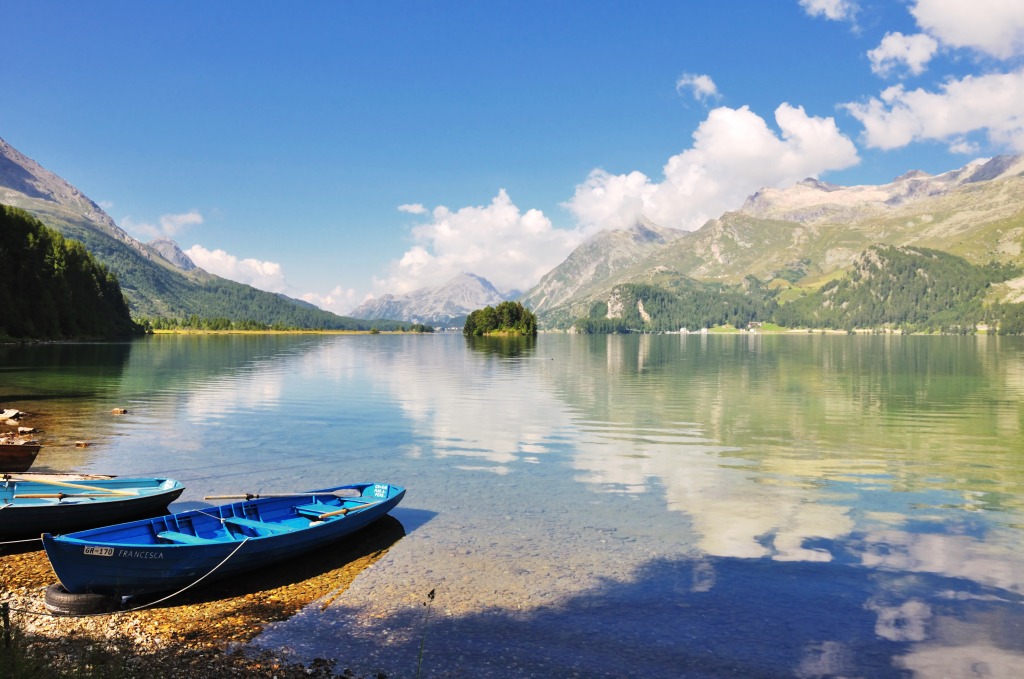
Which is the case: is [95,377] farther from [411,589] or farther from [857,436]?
[857,436]

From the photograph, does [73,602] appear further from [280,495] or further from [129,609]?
[280,495]

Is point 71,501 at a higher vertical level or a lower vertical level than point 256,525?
higher

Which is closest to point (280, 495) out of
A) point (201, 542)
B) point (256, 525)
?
point (256, 525)

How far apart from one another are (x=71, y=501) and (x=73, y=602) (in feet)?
22.1

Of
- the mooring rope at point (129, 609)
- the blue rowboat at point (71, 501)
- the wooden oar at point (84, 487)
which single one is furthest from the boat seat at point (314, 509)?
the wooden oar at point (84, 487)

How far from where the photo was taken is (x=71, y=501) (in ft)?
76.9

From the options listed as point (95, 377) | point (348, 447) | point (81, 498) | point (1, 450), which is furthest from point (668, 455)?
point (95, 377)

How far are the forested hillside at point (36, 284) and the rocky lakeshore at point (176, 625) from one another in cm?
16770

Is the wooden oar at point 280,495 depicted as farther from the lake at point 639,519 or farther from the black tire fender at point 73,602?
the black tire fender at point 73,602

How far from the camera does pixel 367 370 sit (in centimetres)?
11844

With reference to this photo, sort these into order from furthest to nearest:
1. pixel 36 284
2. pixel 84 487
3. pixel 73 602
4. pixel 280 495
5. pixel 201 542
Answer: pixel 36 284 → pixel 84 487 → pixel 280 495 → pixel 201 542 → pixel 73 602

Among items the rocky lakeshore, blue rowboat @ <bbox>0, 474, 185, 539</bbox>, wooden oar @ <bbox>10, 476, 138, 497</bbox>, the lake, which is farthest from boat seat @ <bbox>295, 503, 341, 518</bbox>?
wooden oar @ <bbox>10, 476, 138, 497</bbox>

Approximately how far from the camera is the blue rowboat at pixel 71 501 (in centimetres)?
2280

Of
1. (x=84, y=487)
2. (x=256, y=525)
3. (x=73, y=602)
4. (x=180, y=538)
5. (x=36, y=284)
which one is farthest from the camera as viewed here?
(x=36, y=284)
